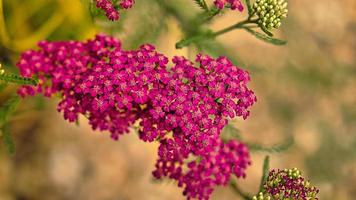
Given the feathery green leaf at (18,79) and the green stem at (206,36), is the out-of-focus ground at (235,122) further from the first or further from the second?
the feathery green leaf at (18,79)

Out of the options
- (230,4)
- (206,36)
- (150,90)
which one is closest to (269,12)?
(230,4)

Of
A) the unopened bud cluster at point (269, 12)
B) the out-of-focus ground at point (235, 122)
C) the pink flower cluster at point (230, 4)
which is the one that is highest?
the out-of-focus ground at point (235, 122)

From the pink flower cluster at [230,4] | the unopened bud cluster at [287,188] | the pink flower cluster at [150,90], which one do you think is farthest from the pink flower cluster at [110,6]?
the unopened bud cluster at [287,188]

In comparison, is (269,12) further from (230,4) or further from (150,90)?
(150,90)

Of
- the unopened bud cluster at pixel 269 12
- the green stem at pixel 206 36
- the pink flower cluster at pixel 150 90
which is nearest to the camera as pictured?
the pink flower cluster at pixel 150 90

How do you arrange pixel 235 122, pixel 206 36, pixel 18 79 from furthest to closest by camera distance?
pixel 235 122, pixel 206 36, pixel 18 79

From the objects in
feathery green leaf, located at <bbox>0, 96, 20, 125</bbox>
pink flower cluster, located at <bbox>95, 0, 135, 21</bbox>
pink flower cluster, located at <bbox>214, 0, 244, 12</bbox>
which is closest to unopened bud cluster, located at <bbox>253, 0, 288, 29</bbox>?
pink flower cluster, located at <bbox>214, 0, 244, 12</bbox>
